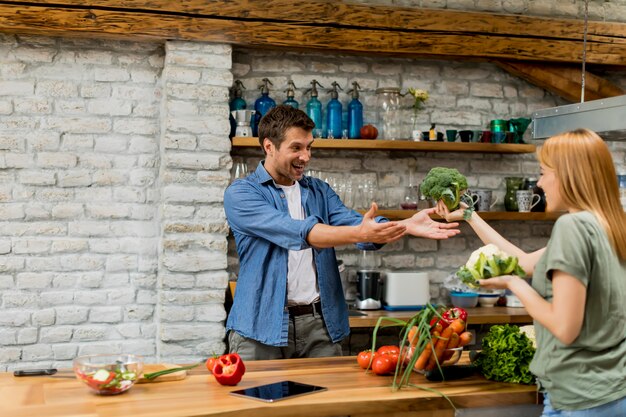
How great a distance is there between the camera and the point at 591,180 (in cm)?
239

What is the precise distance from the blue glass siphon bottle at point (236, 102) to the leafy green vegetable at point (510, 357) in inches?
108

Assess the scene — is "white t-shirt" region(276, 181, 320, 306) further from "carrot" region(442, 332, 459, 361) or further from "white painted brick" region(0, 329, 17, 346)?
"white painted brick" region(0, 329, 17, 346)

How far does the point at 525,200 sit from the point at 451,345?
118 inches

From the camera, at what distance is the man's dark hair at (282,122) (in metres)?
3.70

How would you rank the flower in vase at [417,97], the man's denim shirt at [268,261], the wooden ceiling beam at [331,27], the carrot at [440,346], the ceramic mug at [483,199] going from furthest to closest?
1. the ceramic mug at [483,199]
2. the flower in vase at [417,97]
3. the wooden ceiling beam at [331,27]
4. the man's denim shirt at [268,261]
5. the carrot at [440,346]

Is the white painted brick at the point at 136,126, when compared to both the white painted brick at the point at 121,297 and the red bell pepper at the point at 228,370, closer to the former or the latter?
the white painted brick at the point at 121,297

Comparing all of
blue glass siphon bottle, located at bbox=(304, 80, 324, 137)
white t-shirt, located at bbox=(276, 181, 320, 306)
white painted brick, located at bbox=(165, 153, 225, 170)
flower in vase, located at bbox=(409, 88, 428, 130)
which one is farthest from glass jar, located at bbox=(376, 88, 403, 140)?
white t-shirt, located at bbox=(276, 181, 320, 306)

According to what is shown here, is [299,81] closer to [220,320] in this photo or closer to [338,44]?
[338,44]

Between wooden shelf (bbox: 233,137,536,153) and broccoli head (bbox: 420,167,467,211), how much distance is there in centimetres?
183

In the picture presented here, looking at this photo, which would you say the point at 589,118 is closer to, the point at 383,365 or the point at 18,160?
the point at 383,365

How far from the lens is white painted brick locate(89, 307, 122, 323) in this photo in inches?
198

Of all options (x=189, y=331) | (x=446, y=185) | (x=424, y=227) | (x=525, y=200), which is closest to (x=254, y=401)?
(x=424, y=227)

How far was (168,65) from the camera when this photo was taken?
4977 millimetres

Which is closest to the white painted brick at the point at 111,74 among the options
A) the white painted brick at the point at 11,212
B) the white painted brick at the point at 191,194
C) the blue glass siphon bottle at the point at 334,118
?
the white painted brick at the point at 191,194
